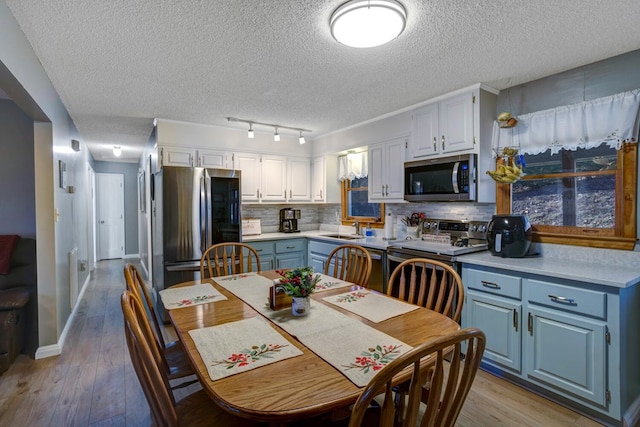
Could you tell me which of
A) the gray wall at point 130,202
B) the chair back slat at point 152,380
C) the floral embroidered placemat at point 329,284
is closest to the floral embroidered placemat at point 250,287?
the floral embroidered placemat at point 329,284

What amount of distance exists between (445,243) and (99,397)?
2904mm

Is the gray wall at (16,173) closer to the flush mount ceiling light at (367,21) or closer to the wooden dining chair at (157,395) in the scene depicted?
the wooden dining chair at (157,395)

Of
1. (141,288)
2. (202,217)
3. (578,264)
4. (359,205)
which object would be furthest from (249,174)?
(578,264)

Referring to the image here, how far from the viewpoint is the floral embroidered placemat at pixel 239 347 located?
43.2 inches

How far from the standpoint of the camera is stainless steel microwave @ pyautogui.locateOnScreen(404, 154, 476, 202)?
2787mm

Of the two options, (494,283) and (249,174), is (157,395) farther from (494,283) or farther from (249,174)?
(249,174)

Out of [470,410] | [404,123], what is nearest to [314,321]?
[470,410]

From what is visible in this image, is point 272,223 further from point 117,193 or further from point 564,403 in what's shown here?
point 117,193

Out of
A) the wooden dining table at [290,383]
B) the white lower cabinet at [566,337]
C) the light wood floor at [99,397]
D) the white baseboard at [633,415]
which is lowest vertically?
the light wood floor at [99,397]

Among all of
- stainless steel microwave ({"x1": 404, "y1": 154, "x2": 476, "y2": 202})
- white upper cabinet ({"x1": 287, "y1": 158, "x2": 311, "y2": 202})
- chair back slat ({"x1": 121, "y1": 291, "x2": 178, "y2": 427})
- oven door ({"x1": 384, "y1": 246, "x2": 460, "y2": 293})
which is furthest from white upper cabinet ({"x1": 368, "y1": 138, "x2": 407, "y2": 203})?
chair back slat ({"x1": 121, "y1": 291, "x2": 178, "y2": 427})

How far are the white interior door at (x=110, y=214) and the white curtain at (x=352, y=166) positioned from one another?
5409 mm

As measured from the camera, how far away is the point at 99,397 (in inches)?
85.7

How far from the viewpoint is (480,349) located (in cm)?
92

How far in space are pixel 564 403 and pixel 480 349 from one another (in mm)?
1756
